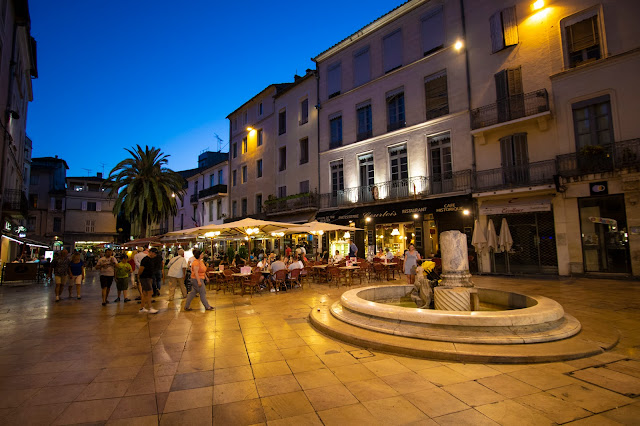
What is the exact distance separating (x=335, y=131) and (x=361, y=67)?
436 cm

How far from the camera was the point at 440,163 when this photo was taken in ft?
58.7

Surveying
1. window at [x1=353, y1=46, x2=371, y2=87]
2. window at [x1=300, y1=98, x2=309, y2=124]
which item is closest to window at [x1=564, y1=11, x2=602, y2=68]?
window at [x1=353, y1=46, x2=371, y2=87]

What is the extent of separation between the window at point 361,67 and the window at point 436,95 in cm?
436

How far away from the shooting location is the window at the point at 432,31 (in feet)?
58.7

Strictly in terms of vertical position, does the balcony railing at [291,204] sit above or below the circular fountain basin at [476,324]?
above

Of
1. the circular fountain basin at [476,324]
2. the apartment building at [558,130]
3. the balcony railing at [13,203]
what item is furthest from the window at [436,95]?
the balcony railing at [13,203]

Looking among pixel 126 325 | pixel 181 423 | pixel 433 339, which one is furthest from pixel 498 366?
pixel 126 325

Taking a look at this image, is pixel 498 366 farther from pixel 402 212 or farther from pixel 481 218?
pixel 402 212

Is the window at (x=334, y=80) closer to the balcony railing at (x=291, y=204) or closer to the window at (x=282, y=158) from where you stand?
the window at (x=282, y=158)

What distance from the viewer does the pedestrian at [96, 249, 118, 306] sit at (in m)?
9.73

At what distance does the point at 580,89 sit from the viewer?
1359 centimetres

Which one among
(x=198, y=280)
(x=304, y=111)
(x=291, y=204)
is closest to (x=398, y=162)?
(x=291, y=204)

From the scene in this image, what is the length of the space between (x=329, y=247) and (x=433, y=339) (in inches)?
678

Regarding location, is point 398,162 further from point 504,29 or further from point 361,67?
point 504,29
